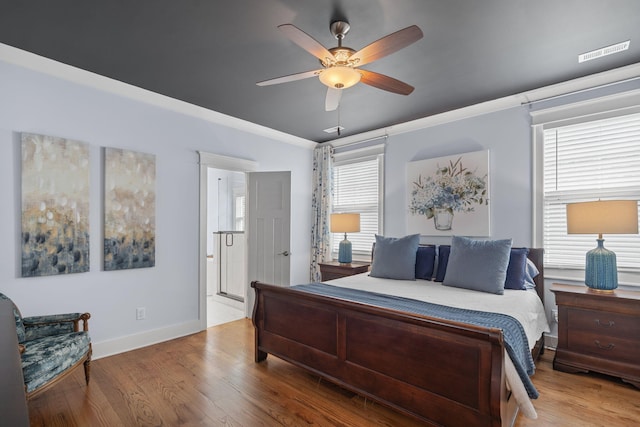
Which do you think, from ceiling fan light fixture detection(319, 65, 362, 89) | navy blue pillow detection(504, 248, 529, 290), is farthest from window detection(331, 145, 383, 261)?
ceiling fan light fixture detection(319, 65, 362, 89)

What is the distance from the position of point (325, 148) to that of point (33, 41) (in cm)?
359

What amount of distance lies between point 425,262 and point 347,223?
125 cm

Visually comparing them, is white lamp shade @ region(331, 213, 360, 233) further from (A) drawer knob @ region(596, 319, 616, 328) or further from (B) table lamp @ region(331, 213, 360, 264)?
(A) drawer knob @ region(596, 319, 616, 328)

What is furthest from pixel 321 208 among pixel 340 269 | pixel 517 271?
pixel 517 271

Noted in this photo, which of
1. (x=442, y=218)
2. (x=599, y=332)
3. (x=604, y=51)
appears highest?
(x=604, y=51)

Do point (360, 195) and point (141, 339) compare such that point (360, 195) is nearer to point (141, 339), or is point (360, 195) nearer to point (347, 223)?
point (347, 223)

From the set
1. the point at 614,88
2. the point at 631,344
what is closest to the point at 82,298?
the point at 631,344

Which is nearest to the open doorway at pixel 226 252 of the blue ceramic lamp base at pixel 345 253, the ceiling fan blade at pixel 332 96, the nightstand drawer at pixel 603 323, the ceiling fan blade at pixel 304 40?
the blue ceramic lamp base at pixel 345 253

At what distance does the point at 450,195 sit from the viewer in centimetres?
398

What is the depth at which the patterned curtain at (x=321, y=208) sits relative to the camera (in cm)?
514

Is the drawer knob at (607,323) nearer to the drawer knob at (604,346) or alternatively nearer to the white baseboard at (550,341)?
the drawer knob at (604,346)

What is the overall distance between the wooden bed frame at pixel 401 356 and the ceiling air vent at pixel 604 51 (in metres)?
2.51

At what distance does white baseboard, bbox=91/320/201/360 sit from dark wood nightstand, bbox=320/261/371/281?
5.76 feet

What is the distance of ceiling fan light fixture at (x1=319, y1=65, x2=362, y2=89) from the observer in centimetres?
216
